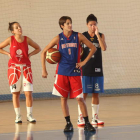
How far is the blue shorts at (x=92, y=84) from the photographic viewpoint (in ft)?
17.6

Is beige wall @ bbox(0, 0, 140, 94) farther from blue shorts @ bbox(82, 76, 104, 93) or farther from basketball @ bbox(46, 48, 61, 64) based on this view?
basketball @ bbox(46, 48, 61, 64)

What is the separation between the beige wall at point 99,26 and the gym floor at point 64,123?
8.55ft

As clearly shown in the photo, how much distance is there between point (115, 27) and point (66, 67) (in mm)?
6202

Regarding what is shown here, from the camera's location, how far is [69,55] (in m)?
4.80

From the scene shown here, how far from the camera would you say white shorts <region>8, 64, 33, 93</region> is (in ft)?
19.2

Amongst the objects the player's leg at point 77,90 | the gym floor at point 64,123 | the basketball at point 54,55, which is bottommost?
the gym floor at point 64,123

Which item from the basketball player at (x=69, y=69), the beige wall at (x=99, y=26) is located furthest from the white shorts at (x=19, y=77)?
the beige wall at (x=99, y=26)

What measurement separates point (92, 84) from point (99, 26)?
17.8 ft

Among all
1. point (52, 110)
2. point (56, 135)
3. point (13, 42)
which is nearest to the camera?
point (56, 135)

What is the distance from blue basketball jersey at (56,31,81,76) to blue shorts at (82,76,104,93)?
0.57 metres

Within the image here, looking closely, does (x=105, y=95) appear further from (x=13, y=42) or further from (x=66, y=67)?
(x=66, y=67)

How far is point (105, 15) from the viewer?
1068 cm

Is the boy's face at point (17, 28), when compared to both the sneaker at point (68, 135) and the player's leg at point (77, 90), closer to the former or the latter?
the player's leg at point (77, 90)

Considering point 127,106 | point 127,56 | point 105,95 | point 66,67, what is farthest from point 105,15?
point 66,67
